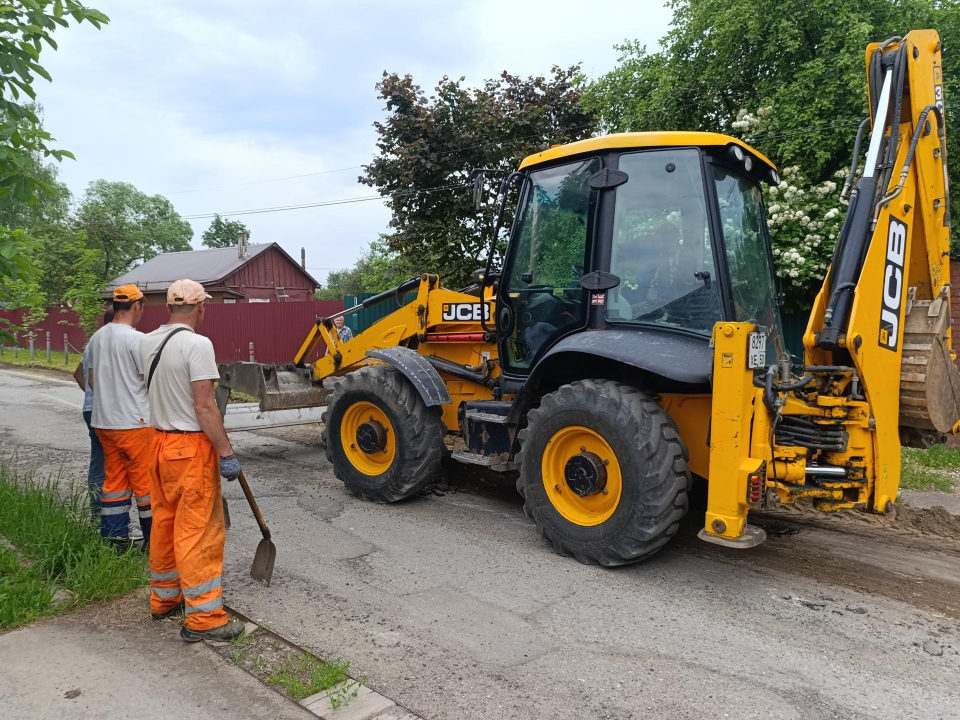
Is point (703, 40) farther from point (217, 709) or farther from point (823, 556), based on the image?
point (217, 709)

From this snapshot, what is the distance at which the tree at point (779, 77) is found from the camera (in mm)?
10492

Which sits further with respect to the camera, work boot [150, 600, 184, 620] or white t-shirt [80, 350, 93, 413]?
white t-shirt [80, 350, 93, 413]

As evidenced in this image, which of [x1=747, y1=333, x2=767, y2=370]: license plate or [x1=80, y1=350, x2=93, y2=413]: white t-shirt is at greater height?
[x1=747, y1=333, x2=767, y2=370]: license plate

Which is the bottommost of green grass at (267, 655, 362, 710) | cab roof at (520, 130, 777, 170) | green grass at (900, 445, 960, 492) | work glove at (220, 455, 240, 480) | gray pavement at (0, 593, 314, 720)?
gray pavement at (0, 593, 314, 720)

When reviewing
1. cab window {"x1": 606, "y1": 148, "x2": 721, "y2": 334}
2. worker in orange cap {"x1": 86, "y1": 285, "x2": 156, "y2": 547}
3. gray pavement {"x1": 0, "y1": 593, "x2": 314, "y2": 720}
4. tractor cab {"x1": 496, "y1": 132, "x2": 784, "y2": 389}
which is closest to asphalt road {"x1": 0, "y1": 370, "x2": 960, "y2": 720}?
gray pavement {"x1": 0, "y1": 593, "x2": 314, "y2": 720}

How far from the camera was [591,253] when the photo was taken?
486cm

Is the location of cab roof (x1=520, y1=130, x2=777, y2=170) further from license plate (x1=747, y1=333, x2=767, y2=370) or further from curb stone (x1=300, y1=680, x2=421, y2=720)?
curb stone (x1=300, y1=680, x2=421, y2=720)

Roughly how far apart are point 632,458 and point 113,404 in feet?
10.7

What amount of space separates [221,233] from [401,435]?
81034mm

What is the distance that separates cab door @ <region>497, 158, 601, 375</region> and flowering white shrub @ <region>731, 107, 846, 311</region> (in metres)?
5.63

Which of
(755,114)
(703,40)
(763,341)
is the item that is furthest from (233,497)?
(703,40)

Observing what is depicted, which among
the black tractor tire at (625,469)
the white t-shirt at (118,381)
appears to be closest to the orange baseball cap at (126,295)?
the white t-shirt at (118,381)

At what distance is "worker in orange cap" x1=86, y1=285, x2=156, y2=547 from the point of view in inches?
177

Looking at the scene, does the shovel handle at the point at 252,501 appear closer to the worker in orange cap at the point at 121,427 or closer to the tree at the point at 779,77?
the worker in orange cap at the point at 121,427
